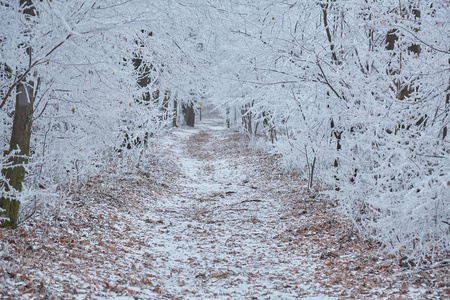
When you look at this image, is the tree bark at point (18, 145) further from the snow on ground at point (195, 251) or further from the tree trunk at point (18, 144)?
the snow on ground at point (195, 251)

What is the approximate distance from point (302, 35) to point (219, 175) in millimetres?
6940

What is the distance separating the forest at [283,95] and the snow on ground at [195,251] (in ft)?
0.53

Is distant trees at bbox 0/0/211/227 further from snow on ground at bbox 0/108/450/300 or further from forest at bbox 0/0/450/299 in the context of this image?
snow on ground at bbox 0/108/450/300

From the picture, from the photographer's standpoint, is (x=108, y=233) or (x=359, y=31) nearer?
(x=108, y=233)

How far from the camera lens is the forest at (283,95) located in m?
4.32

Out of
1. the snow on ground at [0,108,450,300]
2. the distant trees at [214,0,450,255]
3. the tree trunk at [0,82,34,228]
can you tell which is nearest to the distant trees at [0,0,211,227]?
the tree trunk at [0,82,34,228]

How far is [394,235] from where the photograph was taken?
5.01 meters

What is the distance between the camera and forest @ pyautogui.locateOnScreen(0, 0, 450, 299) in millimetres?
4320

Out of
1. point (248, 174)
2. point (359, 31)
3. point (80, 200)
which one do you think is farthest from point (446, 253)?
point (248, 174)

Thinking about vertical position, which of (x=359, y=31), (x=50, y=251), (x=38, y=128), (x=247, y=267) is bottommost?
(x=247, y=267)

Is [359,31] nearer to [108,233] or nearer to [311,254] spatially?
[311,254]

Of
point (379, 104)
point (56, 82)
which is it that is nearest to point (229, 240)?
point (379, 104)

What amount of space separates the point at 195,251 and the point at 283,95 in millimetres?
4230

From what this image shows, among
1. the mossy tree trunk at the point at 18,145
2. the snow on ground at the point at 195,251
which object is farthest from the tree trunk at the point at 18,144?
the snow on ground at the point at 195,251
